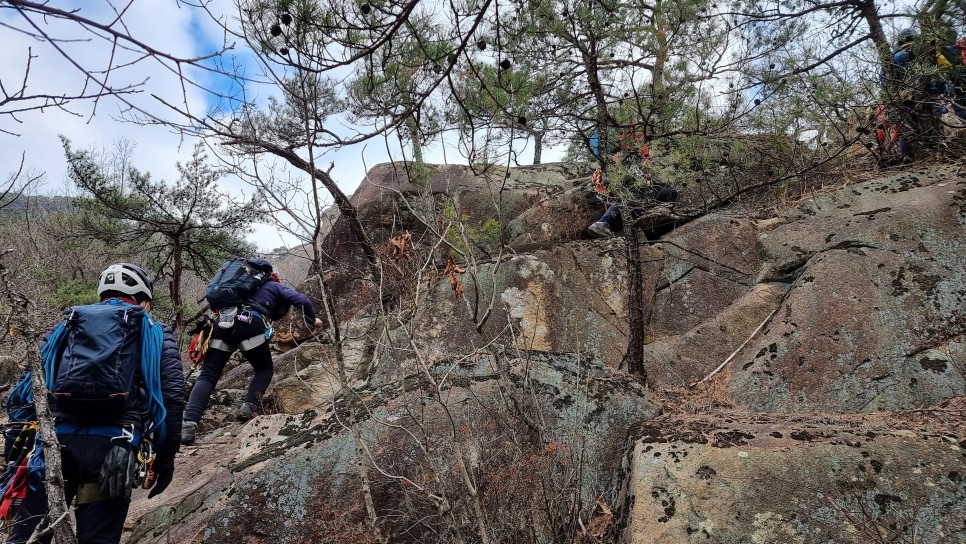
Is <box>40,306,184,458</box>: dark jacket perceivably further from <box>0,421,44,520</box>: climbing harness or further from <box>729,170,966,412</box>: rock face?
<box>729,170,966,412</box>: rock face

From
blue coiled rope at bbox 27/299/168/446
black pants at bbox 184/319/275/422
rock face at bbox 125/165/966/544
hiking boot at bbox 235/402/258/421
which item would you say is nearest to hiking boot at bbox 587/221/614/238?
rock face at bbox 125/165/966/544

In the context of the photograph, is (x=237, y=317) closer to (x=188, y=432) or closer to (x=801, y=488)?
(x=188, y=432)

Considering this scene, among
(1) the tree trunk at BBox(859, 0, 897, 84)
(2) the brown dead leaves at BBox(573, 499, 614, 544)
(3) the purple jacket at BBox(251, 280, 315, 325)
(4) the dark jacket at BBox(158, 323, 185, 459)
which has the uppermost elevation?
(1) the tree trunk at BBox(859, 0, 897, 84)

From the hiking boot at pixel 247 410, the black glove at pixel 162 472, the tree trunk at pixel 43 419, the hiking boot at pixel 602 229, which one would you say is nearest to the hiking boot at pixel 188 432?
the hiking boot at pixel 247 410

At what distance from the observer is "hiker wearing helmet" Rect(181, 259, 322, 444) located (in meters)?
5.06

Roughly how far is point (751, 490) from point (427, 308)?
4225mm

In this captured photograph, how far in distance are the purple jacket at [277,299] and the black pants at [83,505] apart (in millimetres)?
2501

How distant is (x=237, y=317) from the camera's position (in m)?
5.09

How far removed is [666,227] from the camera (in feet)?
26.8

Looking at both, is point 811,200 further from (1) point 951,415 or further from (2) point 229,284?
(2) point 229,284

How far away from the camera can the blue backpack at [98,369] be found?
2.71 m

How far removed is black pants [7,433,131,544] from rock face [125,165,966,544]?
0.65 metres

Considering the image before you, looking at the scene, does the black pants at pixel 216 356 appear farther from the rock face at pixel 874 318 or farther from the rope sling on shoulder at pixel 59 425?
the rock face at pixel 874 318

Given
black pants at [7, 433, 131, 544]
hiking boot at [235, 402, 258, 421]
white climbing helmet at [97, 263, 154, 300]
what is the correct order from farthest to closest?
1. hiking boot at [235, 402, 258, 421]
2. white climbing helmet at [97, 263, 154, 300]
3. black pants at [7, 433, 131, 544]
